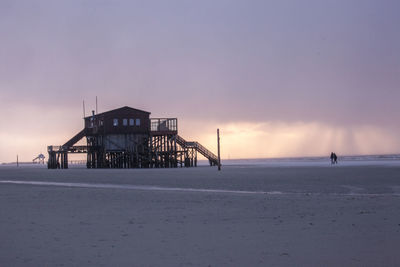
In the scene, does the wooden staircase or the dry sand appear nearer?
the dry sand

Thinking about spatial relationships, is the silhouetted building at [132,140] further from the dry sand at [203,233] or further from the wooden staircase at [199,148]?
the dry sand at [203,233]

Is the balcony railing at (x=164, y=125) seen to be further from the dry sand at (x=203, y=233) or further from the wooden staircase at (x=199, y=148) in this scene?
the dry sand at (x=203, y=233)

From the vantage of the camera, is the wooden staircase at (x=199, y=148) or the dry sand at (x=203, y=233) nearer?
the dry sand at (x=203, y=233)

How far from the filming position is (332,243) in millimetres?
9055

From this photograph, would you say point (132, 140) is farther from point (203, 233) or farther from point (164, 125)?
→ point (203, 233)

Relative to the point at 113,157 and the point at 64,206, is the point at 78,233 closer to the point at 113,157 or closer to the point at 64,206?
the point at 64,206

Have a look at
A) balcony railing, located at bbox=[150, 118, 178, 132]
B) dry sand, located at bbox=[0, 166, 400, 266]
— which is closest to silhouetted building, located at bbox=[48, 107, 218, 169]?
balcony railing, located at bbox=[150, 118, 178, 132]

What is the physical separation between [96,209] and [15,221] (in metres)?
2.95

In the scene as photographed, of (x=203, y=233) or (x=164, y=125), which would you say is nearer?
(x=203, y=233)

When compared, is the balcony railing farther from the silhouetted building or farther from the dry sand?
the dry sand

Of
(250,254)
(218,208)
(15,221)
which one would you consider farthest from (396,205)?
(15,221)

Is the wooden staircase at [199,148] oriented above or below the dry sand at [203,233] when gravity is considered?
above

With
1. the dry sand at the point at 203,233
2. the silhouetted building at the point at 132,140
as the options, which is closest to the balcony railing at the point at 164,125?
the silhouetted building at the point at 132,140

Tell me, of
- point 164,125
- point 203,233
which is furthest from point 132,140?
point 203,233
